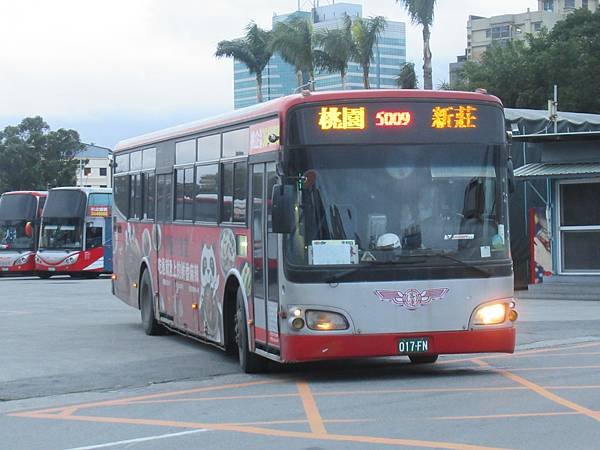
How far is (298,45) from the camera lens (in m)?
66.4

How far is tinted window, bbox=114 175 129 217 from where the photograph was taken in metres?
20.7

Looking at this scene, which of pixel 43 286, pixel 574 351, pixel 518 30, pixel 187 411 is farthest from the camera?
pixel 518 30

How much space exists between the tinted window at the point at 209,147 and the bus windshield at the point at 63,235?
3167 centimetres

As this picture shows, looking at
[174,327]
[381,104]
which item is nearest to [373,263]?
[381,104]

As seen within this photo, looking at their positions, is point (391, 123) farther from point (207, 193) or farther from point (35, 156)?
point (35, 156)

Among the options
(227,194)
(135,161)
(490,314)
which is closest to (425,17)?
(135,161)

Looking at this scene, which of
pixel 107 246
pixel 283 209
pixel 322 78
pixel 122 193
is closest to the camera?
pixel 283 209

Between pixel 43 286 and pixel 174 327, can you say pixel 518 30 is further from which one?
pixel 174 327

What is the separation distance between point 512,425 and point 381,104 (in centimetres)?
430

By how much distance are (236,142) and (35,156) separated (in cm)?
8819

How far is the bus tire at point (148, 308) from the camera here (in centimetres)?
1922

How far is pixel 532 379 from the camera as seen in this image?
41.4 feet

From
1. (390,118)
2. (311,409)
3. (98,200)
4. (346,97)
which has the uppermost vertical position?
(346,97)

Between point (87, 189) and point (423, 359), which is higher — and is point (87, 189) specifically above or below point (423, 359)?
above
